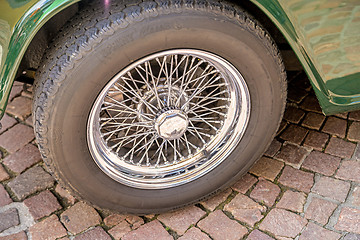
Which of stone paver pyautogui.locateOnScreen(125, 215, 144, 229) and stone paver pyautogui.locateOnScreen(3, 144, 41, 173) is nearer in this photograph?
stone paver pyautogui.locateOnScreen(125, 215, 144, 229)

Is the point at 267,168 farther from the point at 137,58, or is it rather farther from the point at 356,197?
the point at 137,58

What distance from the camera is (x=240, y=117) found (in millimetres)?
2398

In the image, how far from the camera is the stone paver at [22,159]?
9.61 ft

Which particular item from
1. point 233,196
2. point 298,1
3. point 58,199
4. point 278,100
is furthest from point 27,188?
point 298,1

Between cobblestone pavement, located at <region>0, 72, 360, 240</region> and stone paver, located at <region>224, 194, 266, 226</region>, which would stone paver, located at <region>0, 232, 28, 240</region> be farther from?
stone paver, located at <region>224, 194, 266, 226</region>

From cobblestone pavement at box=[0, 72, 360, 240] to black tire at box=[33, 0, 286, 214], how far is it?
0.37 m

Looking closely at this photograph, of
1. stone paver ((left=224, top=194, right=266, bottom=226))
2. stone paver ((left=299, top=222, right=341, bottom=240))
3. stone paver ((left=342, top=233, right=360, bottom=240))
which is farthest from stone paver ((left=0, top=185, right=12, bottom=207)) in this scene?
stone paver ((left=342, top=233, right=360, bottom=240))

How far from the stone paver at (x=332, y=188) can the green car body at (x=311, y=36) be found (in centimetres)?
52

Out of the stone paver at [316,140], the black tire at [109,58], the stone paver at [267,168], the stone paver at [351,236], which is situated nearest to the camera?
the black tire at [109,58]

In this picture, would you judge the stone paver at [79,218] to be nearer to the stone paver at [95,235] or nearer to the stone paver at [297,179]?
the stone paver at [95,235]

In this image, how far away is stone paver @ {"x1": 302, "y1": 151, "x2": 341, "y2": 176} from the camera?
105 inches

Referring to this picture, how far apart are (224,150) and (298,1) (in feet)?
3.15

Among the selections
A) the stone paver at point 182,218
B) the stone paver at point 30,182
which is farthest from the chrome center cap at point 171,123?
the stone paver at point 30,182

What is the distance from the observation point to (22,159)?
2.99 meters
